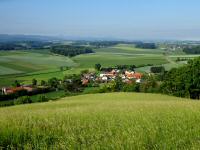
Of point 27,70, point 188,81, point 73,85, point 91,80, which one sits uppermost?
point 188,81

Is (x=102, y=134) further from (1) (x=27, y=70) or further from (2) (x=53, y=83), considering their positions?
(1) (x=27, y=70)

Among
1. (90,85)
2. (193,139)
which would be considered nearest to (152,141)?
(193,139)

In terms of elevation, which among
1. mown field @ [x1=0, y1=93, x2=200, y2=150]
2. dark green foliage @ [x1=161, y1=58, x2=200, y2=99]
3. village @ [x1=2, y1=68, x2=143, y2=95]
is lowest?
village @ [x1=2, y1=68, x2=143, y2=95]

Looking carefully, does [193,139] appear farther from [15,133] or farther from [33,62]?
[33,62]

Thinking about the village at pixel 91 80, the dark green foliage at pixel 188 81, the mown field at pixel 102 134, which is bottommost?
the village at pixel 91 80

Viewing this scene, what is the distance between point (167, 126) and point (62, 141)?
2.61m

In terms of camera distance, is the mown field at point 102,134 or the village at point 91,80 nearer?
the mown field at point 102,134

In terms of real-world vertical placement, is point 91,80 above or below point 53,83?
below

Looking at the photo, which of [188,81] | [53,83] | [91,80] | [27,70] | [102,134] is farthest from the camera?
[27,70]

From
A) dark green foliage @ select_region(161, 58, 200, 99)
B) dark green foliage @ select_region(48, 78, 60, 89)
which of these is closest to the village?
dark green foliage @ select_region(48, 78, 60, 89)

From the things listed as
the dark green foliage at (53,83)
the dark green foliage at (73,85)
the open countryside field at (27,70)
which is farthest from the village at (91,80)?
the open countryside field at (27,70)

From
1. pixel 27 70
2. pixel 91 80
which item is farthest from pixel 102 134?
pixel 27 70

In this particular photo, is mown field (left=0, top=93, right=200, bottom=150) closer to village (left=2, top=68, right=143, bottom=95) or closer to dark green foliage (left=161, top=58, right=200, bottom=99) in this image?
dark green foliage (left=161, top=58, right=200, bottom=99)

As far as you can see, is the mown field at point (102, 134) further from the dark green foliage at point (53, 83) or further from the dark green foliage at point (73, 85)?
the dark green foliage at point (53, 83)
